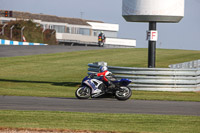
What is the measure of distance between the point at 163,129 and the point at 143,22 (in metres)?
11.1

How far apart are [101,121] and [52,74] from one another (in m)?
14.6

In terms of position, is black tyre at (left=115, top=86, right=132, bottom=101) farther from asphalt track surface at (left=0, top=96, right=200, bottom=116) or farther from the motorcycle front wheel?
the motorcycle front wheel

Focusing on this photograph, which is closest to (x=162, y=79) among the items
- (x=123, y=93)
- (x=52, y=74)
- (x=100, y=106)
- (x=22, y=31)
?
(x=123, y=93)

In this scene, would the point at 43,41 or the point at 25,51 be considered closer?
the point at 25,51

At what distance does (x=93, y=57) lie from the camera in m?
33.3

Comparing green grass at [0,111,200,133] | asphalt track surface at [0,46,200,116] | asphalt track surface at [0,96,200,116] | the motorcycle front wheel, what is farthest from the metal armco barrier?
green grass at [0,111,200,133]

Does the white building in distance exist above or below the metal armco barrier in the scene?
above

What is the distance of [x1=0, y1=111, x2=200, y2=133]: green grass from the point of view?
9.22m

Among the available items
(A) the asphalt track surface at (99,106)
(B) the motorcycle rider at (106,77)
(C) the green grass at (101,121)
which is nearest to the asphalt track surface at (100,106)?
(A) the asphalt track surface at (99,106)

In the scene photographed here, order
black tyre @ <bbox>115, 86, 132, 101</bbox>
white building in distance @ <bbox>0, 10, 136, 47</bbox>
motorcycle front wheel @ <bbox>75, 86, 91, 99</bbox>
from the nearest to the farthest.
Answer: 1. black tyre @ <bbox>115, 86, 132, 101</bbox>
2. motorcycle front wheel @ <bbox>75, 86, 91, 99</bbox>
3. white building in distance @ <bbox>0, 10, 136, 47</bbox>

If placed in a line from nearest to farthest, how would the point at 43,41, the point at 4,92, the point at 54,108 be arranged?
the point at 54,108
the point at 4,92
the point at 43,41

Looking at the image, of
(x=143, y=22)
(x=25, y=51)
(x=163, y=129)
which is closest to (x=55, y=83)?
(x=143, y=22)

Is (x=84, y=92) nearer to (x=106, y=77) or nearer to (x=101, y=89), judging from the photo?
(x=101, y=89)

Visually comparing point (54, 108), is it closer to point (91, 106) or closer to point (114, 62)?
point (91, 106)
